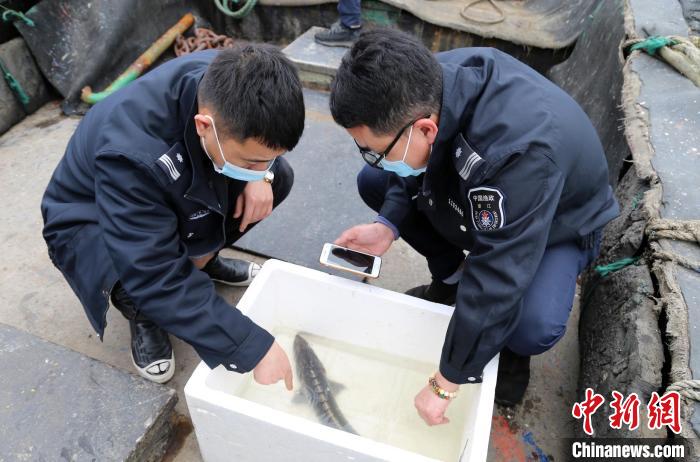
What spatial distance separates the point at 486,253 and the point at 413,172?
0.41 metres

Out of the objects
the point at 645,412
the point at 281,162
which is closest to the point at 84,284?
the point at 281,162

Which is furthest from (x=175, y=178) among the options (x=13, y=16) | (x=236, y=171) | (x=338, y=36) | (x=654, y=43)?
(x=338, y=36)

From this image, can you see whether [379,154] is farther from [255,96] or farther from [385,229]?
[385,229]

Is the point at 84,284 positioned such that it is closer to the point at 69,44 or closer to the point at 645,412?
the point at 645,412

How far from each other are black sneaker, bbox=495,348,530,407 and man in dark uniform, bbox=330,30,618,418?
0.18 meters

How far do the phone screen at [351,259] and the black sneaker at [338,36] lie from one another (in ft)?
9.55

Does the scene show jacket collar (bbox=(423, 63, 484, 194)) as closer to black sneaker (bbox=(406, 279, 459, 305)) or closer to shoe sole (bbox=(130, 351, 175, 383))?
black sneaker (bbox=(406, 279, 459, 305))

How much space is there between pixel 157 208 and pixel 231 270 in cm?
91

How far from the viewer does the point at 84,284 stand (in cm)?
184

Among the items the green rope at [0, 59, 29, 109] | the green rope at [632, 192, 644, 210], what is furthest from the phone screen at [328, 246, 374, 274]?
the green rope at [0, 59, 29, 109]

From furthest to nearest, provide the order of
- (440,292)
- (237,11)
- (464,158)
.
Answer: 1. (237,11)
2. (440,292)
3. (464,158)

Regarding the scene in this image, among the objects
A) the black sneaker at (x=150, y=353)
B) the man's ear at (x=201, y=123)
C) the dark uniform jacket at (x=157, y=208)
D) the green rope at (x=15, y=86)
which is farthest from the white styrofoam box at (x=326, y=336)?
the green rope at (x=15, y=86)

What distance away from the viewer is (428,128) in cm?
151

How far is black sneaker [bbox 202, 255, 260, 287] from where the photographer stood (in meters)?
2.43
